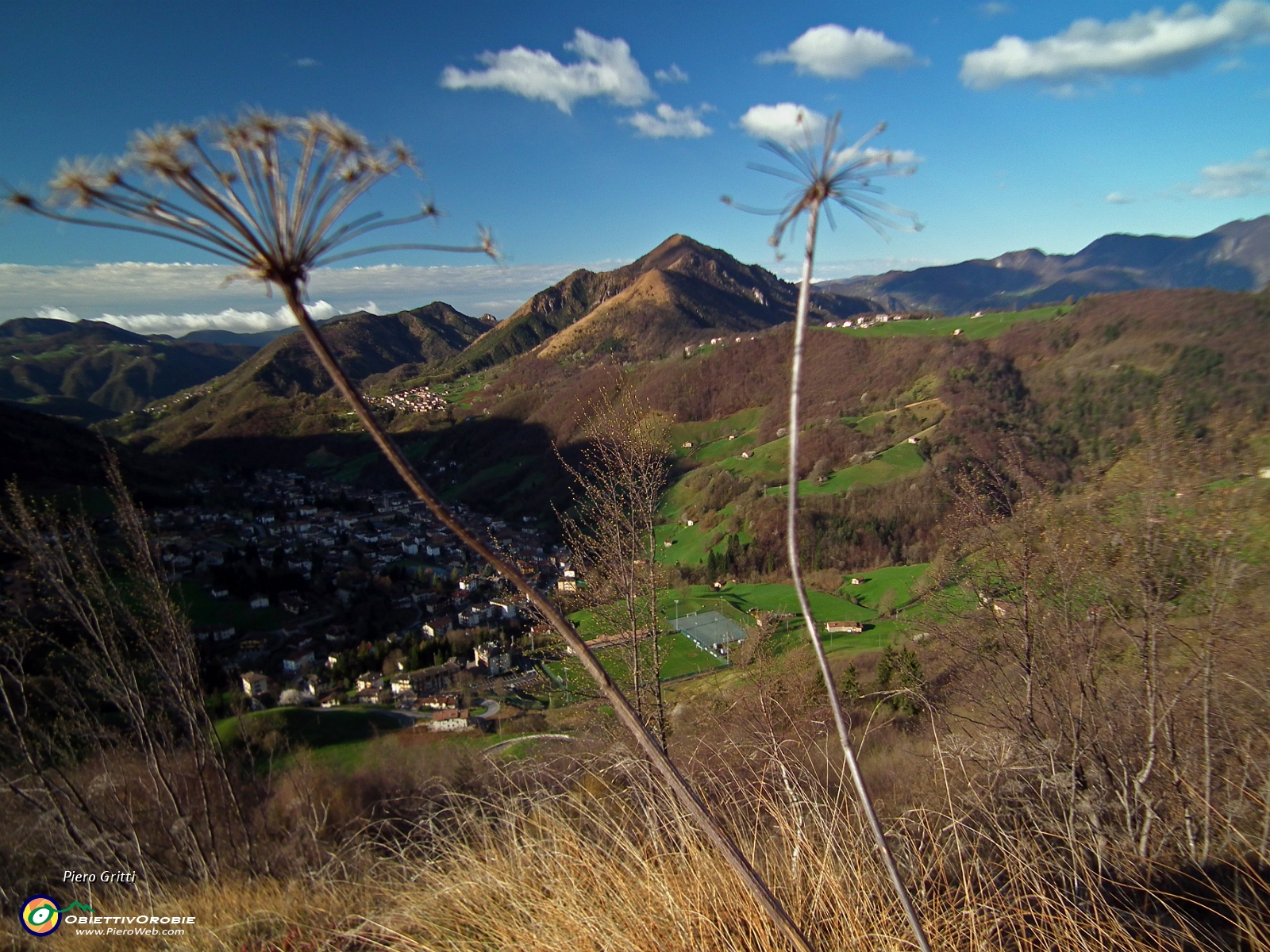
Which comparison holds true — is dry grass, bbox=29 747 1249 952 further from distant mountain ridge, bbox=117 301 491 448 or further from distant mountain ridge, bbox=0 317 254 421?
distant mountain ridge, bbox=0 317 254 421

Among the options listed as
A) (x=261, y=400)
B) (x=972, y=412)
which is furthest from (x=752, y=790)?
(x=261, y=400)

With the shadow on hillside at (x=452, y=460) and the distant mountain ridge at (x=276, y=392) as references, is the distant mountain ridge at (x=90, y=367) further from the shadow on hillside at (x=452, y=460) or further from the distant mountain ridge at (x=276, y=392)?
the shadow on hillside at (x=452, y=460)

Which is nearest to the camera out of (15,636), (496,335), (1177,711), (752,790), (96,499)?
(752,790)

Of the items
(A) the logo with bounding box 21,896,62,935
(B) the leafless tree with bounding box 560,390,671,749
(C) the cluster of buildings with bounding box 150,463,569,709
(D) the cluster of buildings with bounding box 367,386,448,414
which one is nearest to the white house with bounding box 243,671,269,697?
(C) the cluster of buildings with bounding box 150,463,569,709

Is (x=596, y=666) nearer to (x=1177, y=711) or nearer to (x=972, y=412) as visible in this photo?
(x=1177, y=711)

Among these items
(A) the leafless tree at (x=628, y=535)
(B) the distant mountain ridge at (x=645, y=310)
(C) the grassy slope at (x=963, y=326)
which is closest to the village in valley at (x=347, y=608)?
(A) the leafless tree at (x=628, y=535)

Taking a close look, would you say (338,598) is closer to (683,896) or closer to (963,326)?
(683,896)

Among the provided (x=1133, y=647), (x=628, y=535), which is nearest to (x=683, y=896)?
(x=628, y=535)
